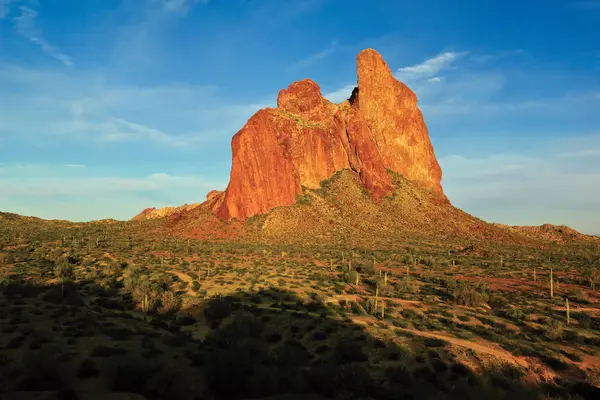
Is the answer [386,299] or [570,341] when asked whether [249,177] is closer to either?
[386,299]

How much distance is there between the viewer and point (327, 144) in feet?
355

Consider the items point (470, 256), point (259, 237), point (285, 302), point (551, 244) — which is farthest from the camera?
point (551, 244)

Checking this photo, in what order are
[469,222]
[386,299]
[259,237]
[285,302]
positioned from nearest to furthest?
[285,302] → [386,299] → [259,237] → [469,222]

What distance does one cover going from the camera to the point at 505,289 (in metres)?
34.8

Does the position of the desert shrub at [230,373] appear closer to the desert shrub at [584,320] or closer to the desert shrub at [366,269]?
the desert shrub at [584,320]

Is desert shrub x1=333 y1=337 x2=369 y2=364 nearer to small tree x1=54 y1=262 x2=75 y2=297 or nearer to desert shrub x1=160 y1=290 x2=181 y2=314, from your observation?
desert shrub x1=160 y1=290 x2=181 y2=314

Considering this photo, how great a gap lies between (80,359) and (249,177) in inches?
3357

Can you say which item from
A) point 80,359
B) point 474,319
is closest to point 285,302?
point 474,319

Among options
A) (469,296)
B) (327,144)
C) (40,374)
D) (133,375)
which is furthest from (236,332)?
(327,144)

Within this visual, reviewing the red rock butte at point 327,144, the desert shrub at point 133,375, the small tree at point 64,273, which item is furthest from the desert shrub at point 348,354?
the red rock butte at point 327,144

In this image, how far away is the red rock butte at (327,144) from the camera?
98000 mm

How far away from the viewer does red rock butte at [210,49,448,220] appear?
98.0m

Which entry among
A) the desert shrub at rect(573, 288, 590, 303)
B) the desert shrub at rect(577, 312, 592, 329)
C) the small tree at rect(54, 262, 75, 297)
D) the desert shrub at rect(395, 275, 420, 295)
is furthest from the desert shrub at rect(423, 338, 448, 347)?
the small tree at rect(54, 262, 75, 297)

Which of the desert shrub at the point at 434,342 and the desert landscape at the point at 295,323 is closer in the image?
the desert landscape at the point at 295,323
